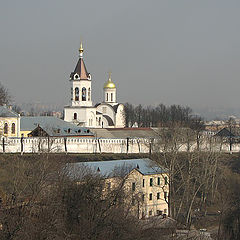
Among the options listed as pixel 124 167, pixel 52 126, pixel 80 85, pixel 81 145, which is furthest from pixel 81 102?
pixel 124 167

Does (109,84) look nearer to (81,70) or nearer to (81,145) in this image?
(81,70)

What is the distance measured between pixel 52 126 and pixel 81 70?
854 cm

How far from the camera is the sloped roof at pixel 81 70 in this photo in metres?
49.4

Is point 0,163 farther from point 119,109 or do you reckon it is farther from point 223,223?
point 119,109

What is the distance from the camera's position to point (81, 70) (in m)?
49.7

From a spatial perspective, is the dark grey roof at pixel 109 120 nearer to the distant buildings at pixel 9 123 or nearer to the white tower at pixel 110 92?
the white tower at pixel 110 92

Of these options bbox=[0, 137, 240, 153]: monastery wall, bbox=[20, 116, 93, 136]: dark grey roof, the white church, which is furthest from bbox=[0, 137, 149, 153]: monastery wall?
the white church

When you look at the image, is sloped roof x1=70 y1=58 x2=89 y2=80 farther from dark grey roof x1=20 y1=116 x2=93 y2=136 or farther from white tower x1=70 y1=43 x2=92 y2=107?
dark grey roof x1=20 y1=116 x2=93 y2=136

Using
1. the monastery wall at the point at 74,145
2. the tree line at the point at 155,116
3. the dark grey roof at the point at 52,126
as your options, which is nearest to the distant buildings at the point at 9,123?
the dark grey roof at the point at 52,126

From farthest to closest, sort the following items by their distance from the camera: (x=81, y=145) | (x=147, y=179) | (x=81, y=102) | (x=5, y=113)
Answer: (x=81, y=102), (x=5, y=113), (x=81, y=145), (x=147, y=179)

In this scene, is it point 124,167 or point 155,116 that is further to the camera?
point 155,116

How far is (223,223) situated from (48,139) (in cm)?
1616

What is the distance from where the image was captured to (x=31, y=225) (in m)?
13.5

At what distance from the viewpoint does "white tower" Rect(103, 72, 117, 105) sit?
58250 mm
